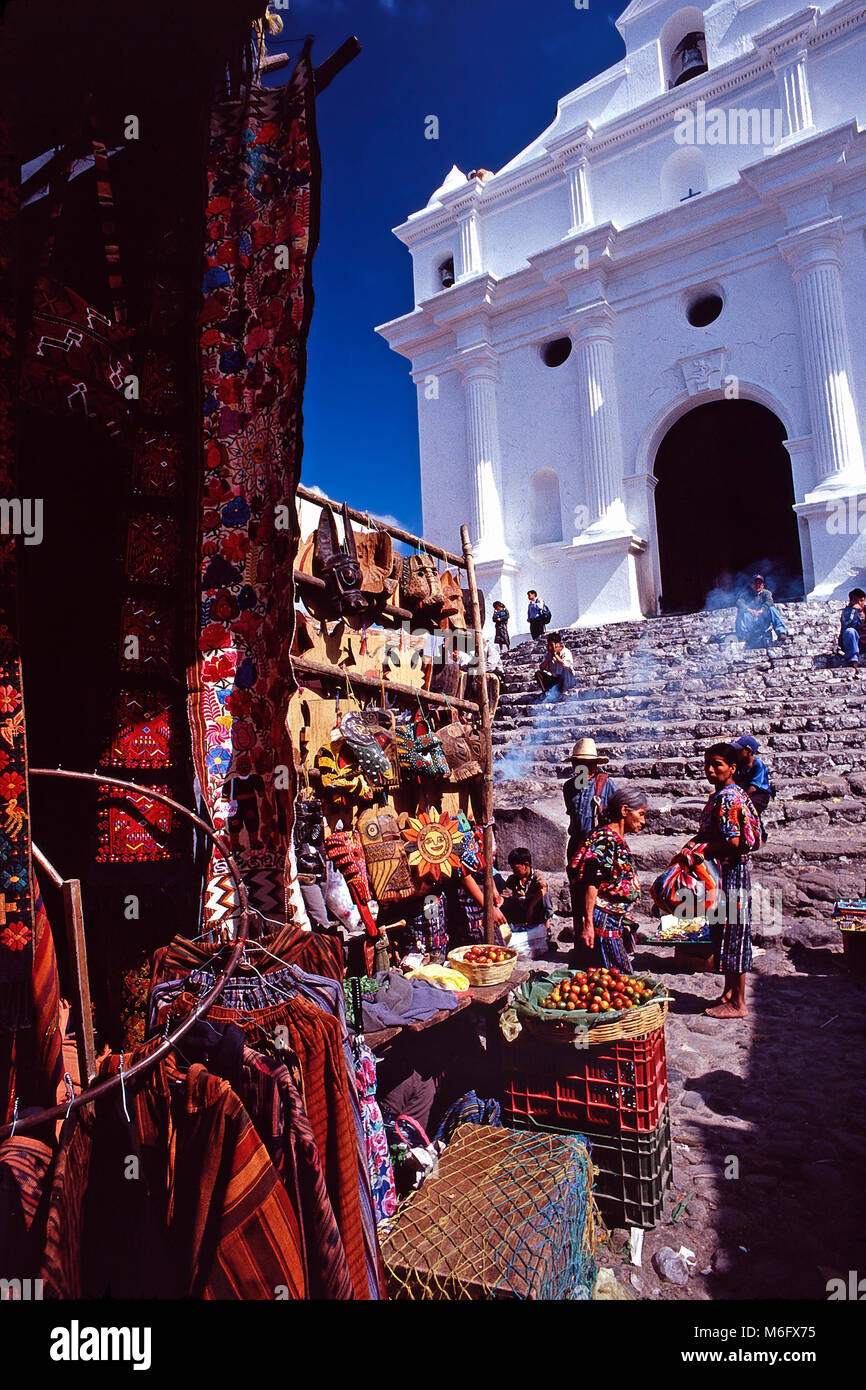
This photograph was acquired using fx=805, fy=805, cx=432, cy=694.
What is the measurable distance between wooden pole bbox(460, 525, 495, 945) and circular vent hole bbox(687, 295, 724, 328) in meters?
14.0

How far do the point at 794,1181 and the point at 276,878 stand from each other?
2737 mm

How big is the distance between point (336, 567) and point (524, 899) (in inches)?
134

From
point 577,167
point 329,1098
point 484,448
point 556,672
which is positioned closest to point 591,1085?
point 329,1098

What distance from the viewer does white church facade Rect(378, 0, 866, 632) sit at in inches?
595

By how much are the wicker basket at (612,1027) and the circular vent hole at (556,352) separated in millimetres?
17757

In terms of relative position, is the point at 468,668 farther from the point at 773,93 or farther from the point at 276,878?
the point at 773,93

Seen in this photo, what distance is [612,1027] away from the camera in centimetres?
339

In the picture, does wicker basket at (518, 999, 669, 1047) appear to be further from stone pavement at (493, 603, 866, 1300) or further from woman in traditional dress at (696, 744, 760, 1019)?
woman in traditional dress at (696, 744, 760, 1019)

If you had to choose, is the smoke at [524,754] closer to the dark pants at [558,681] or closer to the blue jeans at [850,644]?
the dark pants at [558,681]

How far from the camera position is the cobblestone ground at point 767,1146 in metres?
2.96

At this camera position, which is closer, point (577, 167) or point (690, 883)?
point (690, 883)

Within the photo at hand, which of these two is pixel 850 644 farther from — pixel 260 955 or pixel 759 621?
pixel 260 955

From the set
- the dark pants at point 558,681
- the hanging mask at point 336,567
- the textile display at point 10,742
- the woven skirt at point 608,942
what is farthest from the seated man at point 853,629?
the textile display at point 10,742

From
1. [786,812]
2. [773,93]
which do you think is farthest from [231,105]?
[773,93]
